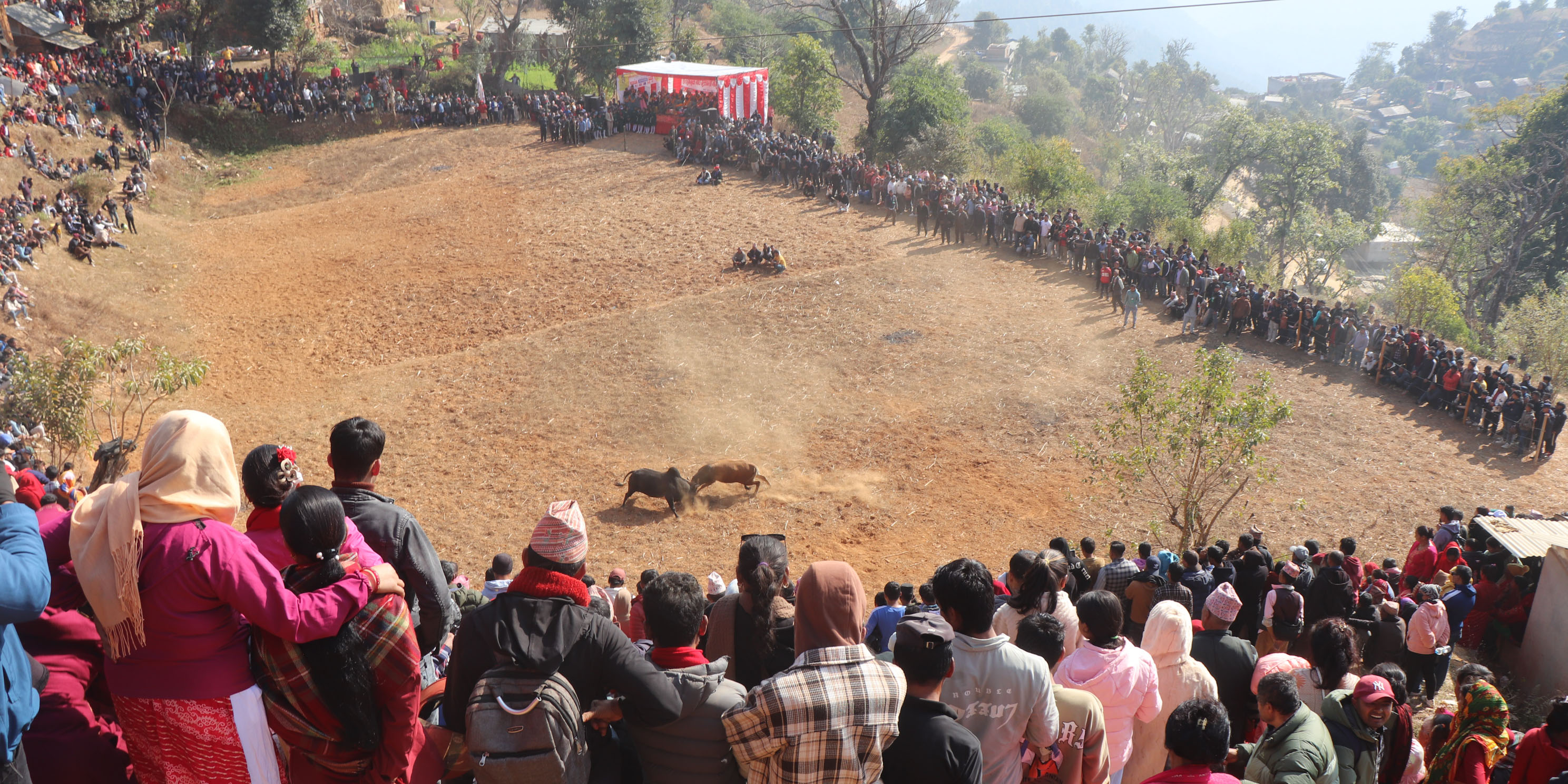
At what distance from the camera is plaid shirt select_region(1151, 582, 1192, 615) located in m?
7.26

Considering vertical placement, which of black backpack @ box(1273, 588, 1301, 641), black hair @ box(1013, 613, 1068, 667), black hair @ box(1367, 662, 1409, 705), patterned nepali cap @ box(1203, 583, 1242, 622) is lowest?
black backpack @ box(1273, 588, 1301, 641)

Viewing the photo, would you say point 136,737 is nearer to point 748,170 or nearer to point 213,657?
point 213,657

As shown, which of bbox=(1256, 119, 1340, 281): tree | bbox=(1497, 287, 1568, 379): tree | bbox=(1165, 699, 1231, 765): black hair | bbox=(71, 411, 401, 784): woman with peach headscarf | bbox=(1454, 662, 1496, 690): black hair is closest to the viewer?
bbox=(71, 411, 401, 784): woman with peach headscarf

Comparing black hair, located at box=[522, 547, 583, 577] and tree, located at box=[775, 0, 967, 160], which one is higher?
tree, located at box=[775, 0, 967, 160]

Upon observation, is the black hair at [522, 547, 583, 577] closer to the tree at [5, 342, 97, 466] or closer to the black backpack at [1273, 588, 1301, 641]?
the black backpack at [1273, 588, 1301, 641]

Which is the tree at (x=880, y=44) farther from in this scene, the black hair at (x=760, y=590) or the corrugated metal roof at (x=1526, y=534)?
the black hair at (x=760, y=590)

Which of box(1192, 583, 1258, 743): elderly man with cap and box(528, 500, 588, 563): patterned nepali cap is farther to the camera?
box(1192, 583, 1258, 743): elderly man with cap

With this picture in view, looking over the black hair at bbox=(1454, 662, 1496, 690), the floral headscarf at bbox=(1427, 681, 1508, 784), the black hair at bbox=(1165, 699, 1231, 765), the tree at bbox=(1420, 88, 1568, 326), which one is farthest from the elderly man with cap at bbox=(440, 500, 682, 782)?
the tree at bbox=(1420, 88, 1568, 326)

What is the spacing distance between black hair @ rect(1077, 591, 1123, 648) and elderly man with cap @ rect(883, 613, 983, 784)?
1.36m

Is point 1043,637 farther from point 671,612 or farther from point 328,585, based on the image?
point 328,585

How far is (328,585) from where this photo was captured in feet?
9.80

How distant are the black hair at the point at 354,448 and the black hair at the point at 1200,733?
3395mm

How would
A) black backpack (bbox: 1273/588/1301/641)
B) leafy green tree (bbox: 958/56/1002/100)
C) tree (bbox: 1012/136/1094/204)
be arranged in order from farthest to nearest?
leafy green tree (bbox: 958/56/1002/100) < tree (bbox: 1012/136/1094/204) < black backpack (bbox: 1273/588/1301/641)

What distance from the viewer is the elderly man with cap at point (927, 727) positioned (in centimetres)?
320
